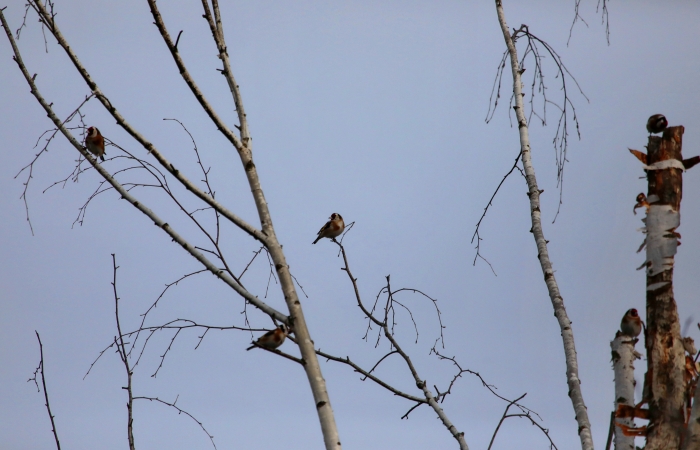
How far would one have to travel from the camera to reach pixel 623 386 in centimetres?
206

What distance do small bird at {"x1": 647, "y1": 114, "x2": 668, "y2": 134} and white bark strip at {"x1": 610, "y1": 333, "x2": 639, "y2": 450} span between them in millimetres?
720

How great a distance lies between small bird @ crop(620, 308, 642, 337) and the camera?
217 centimetres

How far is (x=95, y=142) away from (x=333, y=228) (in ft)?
7.26

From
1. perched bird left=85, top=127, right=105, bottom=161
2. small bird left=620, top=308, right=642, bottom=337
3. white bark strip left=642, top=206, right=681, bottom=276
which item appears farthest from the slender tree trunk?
perched bird left=85, top=127, right=105, bottom=161

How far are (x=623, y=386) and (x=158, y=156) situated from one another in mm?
1818

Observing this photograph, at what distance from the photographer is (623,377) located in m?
2.08

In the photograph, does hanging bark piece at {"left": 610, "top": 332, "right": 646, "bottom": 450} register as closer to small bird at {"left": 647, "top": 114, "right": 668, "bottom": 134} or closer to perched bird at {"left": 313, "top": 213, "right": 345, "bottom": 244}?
small bird at {"left": 647, "top": 114, "right": 668, "bottom": 134}

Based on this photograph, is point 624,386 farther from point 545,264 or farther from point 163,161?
point 163,161

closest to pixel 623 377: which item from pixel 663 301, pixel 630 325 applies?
pixel 630 325

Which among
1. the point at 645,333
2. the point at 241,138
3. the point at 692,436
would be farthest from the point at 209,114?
the point at 692,436

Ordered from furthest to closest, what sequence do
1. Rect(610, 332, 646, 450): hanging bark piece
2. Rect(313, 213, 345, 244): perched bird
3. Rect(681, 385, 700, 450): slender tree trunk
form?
1. Rect(313, 213, 345, 244): perched bird
2. Rect(610, 332, 646, 450): hanging bark piece
3. Rect(681, 385, 700, 450): slender tree trunk

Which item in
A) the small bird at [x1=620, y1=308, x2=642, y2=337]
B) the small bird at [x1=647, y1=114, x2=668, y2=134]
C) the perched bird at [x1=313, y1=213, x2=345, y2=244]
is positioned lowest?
the small bird at [x1=620, y1=308, x2=642, y2=337]

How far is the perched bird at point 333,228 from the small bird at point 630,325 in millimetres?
3759

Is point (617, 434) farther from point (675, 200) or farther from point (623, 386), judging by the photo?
point (675, 200)
